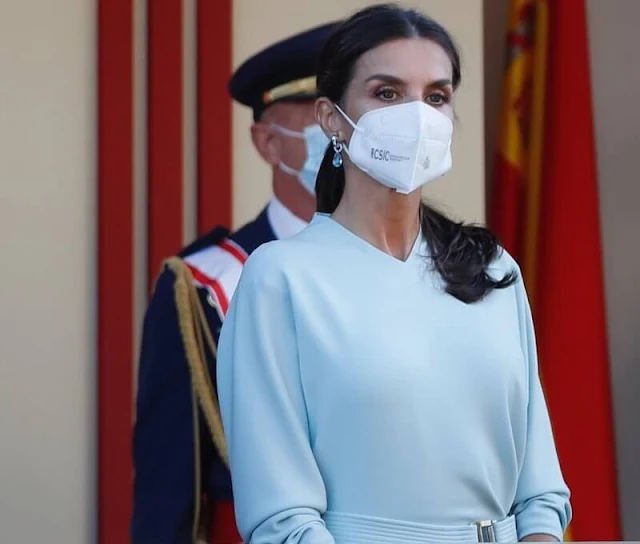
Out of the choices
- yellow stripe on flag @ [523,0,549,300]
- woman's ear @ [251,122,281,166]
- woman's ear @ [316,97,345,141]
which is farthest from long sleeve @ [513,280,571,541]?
yellow stripe on flag @ [523,0,549,300]

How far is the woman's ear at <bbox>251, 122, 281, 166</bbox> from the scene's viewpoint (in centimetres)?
292

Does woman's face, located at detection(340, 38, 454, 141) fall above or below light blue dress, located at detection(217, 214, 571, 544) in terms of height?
above

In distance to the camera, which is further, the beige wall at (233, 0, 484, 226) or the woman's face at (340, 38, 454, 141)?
the beige wall at (233, 0, 484, 226)

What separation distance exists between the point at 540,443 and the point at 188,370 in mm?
889

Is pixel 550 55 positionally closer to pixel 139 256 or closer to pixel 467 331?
pixel 139 256

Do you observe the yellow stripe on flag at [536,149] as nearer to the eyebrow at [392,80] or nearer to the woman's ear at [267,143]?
the woman's ear at [267,143]

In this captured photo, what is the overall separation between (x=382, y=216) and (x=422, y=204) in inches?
5.8

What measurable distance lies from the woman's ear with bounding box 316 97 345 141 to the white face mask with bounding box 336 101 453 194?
5 cm

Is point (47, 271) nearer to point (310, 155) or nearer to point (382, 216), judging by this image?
point (310, 155)

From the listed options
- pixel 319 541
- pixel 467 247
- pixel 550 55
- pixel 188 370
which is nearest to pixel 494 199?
pixel 550 55

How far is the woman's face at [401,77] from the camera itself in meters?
2.01

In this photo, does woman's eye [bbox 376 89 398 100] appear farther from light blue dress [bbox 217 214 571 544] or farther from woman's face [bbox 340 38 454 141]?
light blue dress [bbox 217 214 571 544]

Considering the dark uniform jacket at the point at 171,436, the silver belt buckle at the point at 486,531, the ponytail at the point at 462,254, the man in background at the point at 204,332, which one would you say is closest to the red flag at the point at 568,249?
the man in background at the point at 204,332

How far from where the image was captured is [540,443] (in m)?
2.00
